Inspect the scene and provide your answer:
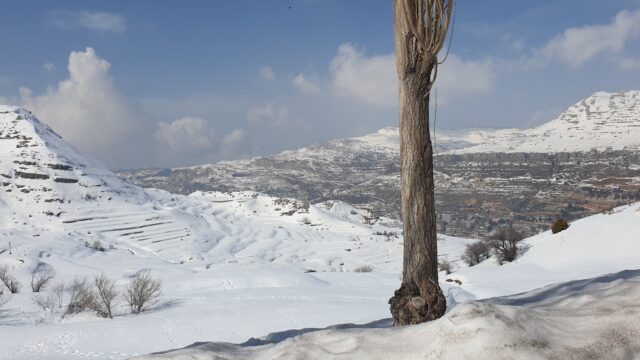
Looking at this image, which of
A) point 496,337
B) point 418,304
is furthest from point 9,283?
point 496,337

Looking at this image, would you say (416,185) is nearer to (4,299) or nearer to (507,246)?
(507,246)

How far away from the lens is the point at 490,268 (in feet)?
119

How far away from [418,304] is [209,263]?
79225mm

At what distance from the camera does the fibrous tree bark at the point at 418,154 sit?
17.1 feet

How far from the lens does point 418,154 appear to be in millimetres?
5297

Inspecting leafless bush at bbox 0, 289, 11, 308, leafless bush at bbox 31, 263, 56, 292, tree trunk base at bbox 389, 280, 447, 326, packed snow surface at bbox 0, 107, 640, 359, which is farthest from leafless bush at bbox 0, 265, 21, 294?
tree trunk base at bbox 389, 280, 447, 326

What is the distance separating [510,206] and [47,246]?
181827 millimetres

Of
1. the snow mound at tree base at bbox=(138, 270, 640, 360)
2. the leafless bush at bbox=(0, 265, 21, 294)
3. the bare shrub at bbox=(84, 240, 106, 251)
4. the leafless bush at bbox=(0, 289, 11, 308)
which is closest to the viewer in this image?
the snow mound at tree base at bbox=(138, 270, 640, 360)

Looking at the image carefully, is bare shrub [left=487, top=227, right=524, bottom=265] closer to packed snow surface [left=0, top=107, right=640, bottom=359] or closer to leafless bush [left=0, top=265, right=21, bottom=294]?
packed snow surface [left=0, top=107, right=640, bottom=359]

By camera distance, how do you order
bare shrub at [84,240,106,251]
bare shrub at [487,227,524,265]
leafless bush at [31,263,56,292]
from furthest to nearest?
bare shrub at [84,240,106,251] < leafless bush at [31,263,56,292] < bare shrub at [487,227,524,265]

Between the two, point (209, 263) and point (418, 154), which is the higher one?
point (418, 154)

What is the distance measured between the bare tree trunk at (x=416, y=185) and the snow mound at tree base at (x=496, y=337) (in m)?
1.27

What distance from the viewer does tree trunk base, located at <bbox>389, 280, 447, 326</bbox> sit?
16.6 ft

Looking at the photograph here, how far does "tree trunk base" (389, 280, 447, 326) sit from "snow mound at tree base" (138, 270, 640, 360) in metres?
1.14
